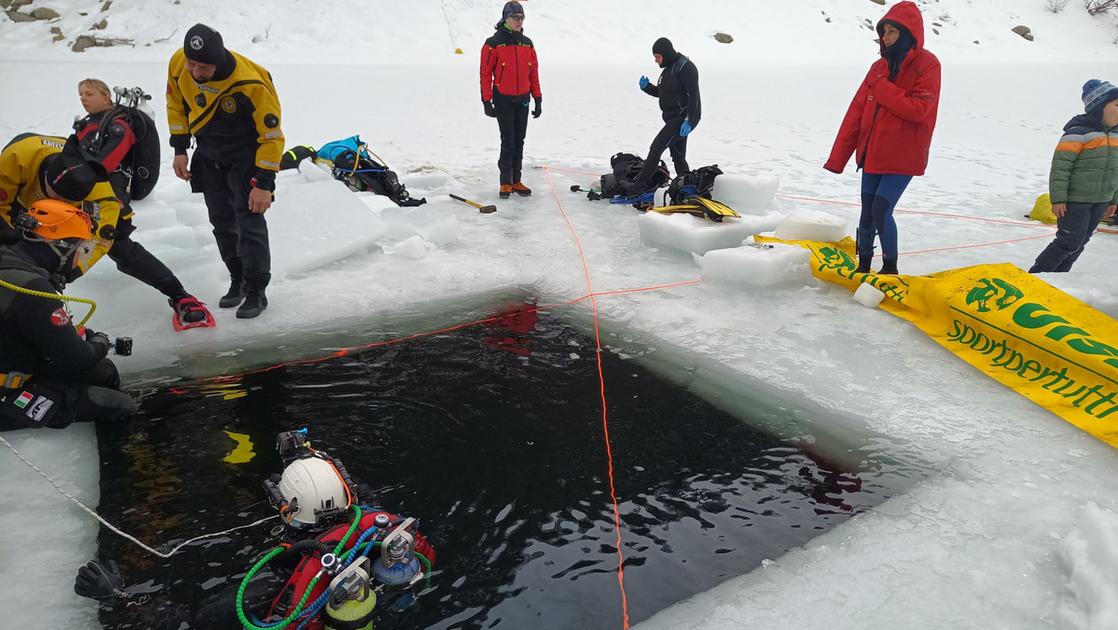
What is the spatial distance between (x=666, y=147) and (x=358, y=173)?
3016 mm

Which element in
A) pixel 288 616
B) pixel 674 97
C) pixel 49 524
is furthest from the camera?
pixel 674 97

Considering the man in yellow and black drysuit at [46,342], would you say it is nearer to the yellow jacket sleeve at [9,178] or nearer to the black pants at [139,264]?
the yellow jacket sleeve at [9,178]

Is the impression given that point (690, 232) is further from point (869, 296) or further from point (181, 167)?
point (181, 167)

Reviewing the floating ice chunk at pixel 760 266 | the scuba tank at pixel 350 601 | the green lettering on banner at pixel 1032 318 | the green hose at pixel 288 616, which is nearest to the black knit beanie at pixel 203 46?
the green hose at pixel 288 616

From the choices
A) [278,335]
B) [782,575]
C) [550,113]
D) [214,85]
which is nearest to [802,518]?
[782,575]

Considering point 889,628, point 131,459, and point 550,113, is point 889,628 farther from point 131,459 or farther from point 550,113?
point 550,113

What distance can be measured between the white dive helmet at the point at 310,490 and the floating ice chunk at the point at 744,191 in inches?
198

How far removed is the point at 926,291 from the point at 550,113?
9.36 m

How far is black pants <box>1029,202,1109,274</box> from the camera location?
4.29 meters

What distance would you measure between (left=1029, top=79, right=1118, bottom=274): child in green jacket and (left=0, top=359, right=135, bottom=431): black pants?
537 cm

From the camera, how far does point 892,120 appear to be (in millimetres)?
3996

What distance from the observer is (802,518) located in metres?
2.46

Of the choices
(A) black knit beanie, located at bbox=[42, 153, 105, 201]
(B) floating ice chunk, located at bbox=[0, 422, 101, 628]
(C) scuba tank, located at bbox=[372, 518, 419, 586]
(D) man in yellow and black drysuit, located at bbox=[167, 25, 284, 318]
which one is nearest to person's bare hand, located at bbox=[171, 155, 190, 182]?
(D) man in yellow and black drysuit, located at bbox=[167, 25, 284, 318]

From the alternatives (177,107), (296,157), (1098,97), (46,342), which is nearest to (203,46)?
(177,107)
